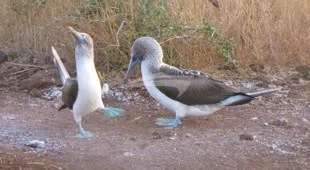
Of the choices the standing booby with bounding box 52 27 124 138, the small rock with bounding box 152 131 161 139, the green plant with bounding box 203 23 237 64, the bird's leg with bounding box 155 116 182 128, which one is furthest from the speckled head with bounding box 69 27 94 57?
the green plant with bounding box 203 23 237 64

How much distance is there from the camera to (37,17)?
28.7ft

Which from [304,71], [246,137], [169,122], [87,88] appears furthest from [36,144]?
[304,71]

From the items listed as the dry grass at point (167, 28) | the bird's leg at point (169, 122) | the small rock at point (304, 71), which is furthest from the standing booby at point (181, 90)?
the small rock at point (304, 71)

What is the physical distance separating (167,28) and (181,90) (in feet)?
4.80

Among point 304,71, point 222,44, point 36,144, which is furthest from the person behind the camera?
point 304,71

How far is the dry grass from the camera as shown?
7730 mm

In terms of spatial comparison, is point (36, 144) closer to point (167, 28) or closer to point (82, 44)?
point (82, 44)

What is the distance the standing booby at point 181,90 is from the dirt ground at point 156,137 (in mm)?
168

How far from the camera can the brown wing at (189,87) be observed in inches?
247

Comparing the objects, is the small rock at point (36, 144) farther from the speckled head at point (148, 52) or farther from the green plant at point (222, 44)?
the green plant at point (222, 44)

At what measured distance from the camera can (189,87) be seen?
20.7 ft

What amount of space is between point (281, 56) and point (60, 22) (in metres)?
2.43

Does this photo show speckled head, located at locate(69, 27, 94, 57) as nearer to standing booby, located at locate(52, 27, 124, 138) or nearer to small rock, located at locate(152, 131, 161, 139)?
standing booby, located at locate(52, 27, 124, 138)

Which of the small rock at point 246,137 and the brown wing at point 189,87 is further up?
the brown wing at point 189,87
